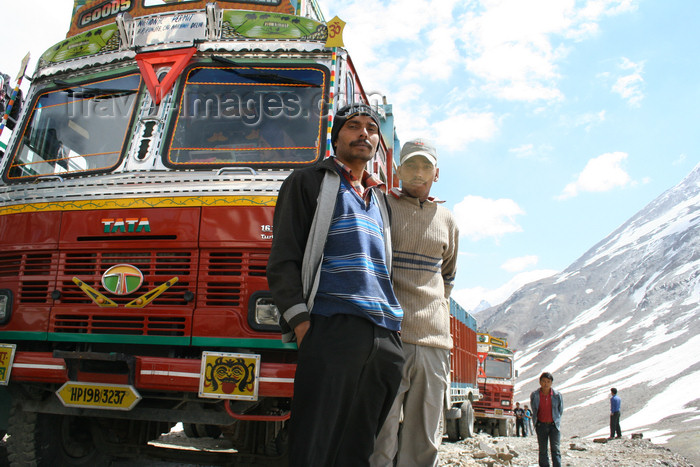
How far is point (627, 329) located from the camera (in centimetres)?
6141

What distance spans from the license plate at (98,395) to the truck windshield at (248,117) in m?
1.66

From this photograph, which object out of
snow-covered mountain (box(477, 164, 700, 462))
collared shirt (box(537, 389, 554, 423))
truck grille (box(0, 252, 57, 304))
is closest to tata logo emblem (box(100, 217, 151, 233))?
truck grille (box(0, 252, 57, 304))

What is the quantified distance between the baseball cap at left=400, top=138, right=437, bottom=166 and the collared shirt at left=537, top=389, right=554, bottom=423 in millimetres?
7345

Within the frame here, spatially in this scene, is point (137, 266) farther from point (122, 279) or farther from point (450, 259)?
point (450, 259)

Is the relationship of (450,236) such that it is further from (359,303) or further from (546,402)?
(546,402)

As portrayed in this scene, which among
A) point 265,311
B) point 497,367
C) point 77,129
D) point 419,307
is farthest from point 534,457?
point 497,367

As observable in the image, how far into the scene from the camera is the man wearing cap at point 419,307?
2502 millimetres

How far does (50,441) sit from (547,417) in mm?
7223

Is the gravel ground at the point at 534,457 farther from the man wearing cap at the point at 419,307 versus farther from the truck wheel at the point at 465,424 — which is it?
the man wearing cap at the point at 419,307

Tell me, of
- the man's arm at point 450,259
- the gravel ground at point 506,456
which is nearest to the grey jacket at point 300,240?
the man's arm at point 450,259

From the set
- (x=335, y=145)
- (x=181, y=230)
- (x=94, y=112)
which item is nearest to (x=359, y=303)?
(x=335, y=145)

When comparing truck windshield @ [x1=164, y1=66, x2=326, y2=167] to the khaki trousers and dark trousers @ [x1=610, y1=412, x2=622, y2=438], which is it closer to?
the khaki trousers

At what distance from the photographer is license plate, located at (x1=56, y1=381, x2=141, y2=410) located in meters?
3.47

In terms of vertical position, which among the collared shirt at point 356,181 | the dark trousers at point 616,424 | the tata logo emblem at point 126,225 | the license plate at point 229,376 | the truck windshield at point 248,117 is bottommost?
the dark trousers at point 616,424
